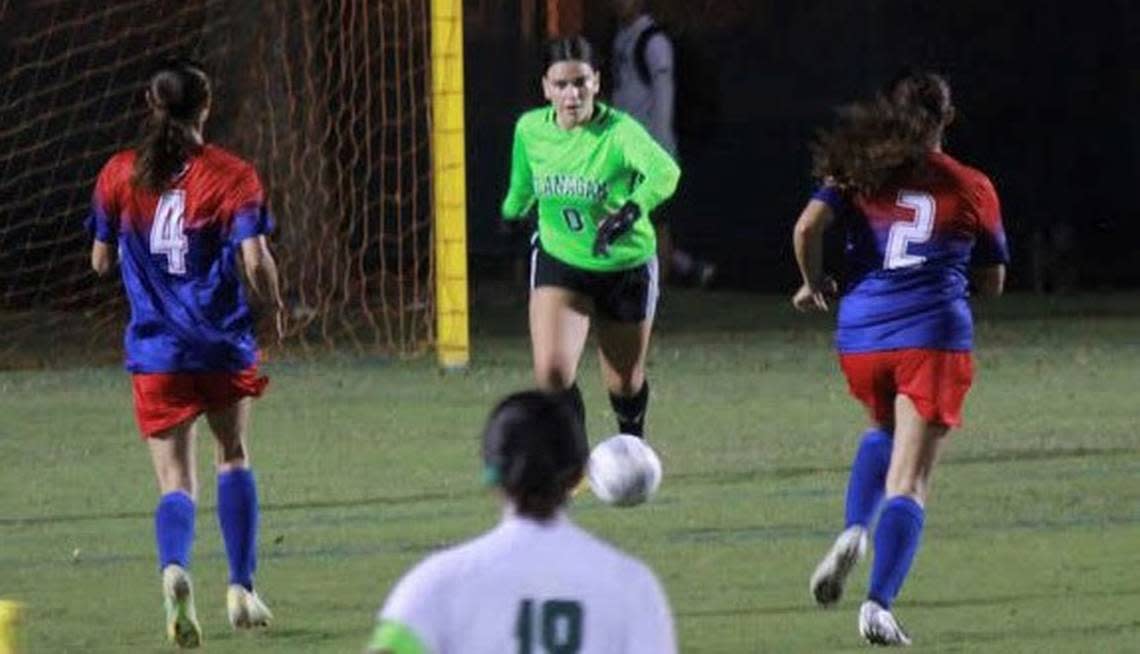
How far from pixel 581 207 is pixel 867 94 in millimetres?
12290

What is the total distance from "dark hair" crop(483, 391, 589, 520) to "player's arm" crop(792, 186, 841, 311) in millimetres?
4556

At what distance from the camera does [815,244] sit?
31.7 feet

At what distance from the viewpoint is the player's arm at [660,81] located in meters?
19.6

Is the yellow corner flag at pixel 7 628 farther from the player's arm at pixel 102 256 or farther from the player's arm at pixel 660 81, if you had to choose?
the player's arm at pixel 660 81

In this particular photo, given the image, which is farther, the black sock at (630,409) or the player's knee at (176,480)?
the black sock at (630,409)

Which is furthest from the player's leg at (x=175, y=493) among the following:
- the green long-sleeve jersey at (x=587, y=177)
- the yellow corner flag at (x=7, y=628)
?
the yellow corner flag at (x=7, y=628)

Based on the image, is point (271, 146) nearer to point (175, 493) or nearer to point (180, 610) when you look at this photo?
point (175, 493)

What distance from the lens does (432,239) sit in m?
18.9

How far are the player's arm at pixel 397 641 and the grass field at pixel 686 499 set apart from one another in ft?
15.1

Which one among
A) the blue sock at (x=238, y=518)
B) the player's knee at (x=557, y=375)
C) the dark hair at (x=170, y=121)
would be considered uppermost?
the dark hair at (x=170, y=121)

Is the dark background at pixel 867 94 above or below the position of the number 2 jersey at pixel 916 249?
below

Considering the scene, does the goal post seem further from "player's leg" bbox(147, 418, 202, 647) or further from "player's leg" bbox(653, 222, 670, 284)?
"player's leg" bbox(147, 418, 202, 647)

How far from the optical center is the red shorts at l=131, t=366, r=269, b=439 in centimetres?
977

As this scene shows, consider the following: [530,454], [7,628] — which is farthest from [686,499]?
[7,628]
